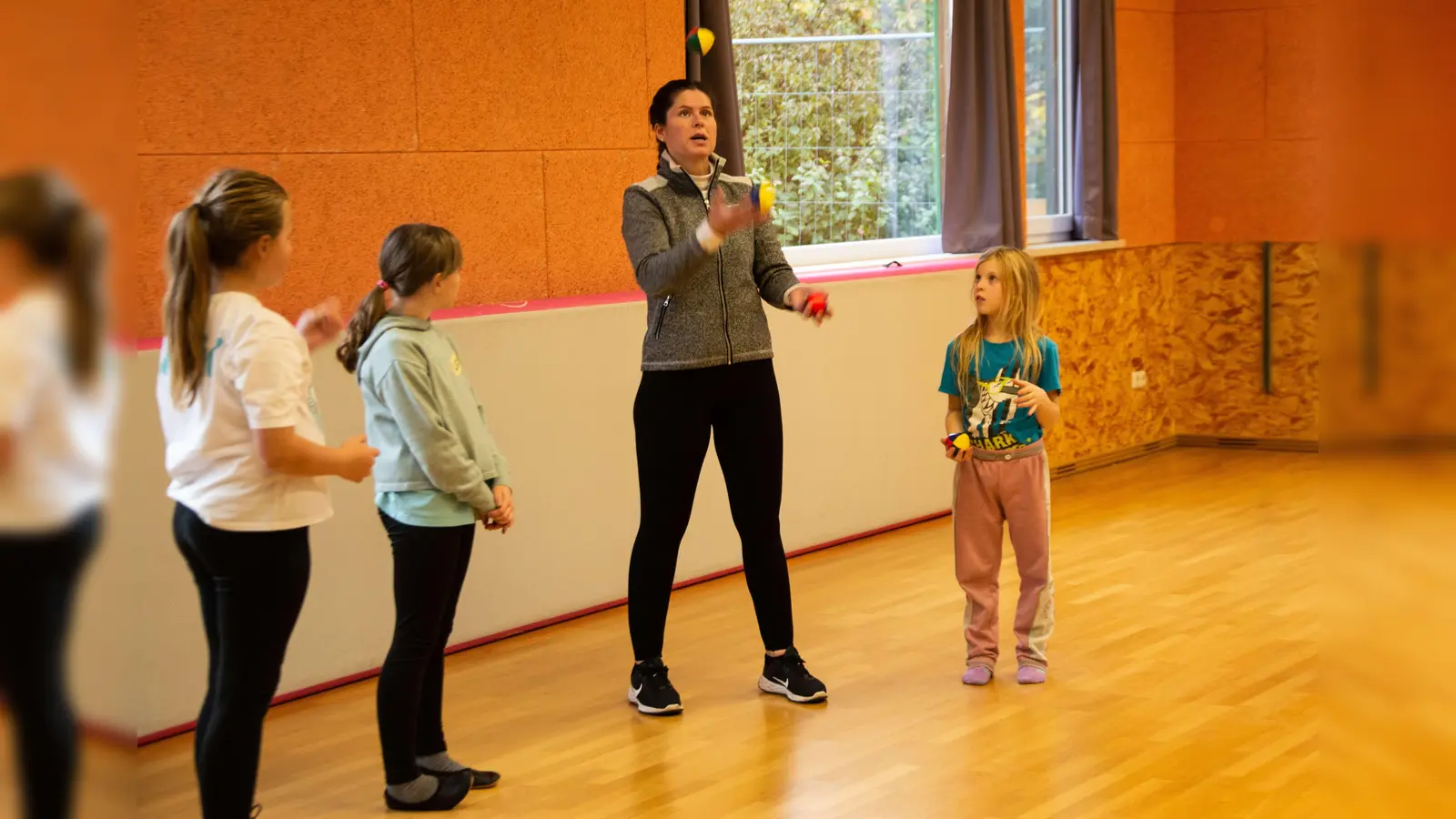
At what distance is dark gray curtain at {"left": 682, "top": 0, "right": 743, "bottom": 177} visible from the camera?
4.67 meters

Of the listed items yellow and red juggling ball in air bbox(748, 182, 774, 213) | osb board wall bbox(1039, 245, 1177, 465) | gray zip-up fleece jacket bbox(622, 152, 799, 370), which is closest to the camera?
yellow and red juggling ball in air bbox(748, 182, 774, 213)

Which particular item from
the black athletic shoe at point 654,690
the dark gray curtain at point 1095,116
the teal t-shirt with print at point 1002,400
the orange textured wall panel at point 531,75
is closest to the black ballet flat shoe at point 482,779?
the black athletic shoe at point 654,690

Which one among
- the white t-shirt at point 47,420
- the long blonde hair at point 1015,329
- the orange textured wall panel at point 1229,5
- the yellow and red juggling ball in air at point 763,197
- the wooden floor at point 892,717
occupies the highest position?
the orange textured wall panel at point 1229,5

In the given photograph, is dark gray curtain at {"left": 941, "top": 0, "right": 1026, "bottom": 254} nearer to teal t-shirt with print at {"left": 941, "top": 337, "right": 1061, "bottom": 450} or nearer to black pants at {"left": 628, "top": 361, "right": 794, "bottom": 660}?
teal t-shirt with print at {"left": 941, "top": 337, "right": 1061, "bottom": 450}

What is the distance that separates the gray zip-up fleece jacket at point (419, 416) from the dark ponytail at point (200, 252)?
0.52 metres

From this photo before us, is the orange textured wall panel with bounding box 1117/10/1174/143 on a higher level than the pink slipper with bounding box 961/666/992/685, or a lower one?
higher

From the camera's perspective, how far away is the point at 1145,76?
22.1ft

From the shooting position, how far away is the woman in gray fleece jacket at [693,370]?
3002 mm

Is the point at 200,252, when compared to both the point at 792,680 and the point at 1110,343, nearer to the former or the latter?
the point at 792,680

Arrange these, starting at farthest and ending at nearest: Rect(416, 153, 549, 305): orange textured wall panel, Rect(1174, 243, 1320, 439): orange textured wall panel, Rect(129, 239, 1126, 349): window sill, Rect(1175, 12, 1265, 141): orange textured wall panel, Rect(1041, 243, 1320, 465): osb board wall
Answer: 1. Rect(1175, 12, 1265, 141): orange textured wall panel
2. Rect(1174, 243, 1320, 439): orange textured wall panel
3. Rect(1041, 243, 1320, 465): osb board wall
4. Rect(416, 153, 549, 305): orange textured wall panel
5. Rect(129, 239, 1126, 349): window sill

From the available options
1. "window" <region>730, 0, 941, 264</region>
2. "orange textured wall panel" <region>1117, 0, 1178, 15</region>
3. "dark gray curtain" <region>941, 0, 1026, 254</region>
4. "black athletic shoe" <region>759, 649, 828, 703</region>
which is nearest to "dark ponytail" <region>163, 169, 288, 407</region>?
"black athletic shoe" <region>759, 649, 828, 703</region>

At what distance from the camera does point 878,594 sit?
427cm

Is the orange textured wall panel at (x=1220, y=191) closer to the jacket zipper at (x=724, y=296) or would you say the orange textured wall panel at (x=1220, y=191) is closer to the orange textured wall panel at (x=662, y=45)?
the orange textured wall panel at (x=662, y=45)

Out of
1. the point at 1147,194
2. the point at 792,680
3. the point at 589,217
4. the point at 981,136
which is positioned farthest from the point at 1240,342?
the point at 792,680
